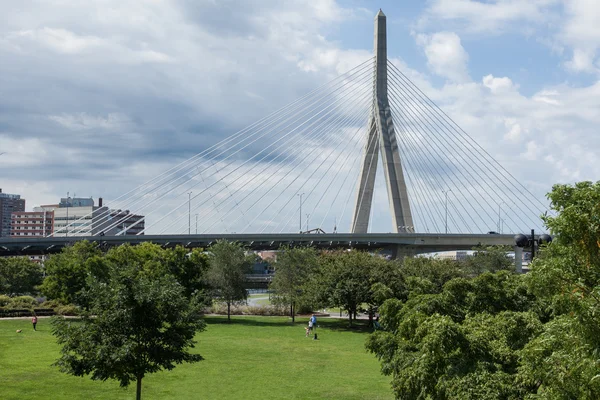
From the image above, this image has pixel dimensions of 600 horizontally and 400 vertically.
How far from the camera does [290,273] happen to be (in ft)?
173

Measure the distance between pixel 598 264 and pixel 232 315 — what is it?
47067 mm

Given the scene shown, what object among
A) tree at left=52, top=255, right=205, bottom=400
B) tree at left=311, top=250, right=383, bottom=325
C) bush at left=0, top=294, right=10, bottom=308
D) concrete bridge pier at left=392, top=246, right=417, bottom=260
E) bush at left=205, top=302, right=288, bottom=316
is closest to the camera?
tree at left=52, top=255, right=205, bottom=400

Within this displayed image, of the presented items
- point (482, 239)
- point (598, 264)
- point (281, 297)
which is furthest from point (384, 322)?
point (482, 239)

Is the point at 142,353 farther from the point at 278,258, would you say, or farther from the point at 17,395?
the point at 278,258

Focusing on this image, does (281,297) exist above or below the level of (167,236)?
below

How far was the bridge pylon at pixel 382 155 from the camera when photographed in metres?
71.1

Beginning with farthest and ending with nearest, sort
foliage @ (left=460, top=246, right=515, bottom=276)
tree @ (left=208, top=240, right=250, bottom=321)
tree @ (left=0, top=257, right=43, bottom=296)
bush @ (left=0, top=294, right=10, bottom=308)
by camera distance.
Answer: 1. foliage @ (left=460, top=246, right=515, bottom=276)
2. tree @ (left=0, top=257, right=43, bottom=296)
3. tree @ (left=208, top=240, right=250, bottom=321)
4. bush @ (left=0, top=294, right=10, bottom=308)

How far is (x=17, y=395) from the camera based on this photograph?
68.2 ft

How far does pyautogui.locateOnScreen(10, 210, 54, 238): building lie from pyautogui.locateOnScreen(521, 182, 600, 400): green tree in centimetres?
19201

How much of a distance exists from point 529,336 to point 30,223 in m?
192

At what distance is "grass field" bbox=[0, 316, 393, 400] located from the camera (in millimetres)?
22266

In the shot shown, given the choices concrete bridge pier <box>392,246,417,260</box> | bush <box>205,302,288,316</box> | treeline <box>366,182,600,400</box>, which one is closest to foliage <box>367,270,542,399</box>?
treeline <box>366,182,600,400</box>

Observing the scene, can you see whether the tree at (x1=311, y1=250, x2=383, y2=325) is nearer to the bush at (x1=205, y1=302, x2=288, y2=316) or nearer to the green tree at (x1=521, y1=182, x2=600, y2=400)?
the bush at (x1=205, y1=302, x2=288, y2=316)

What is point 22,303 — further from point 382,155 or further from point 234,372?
point 382,155
